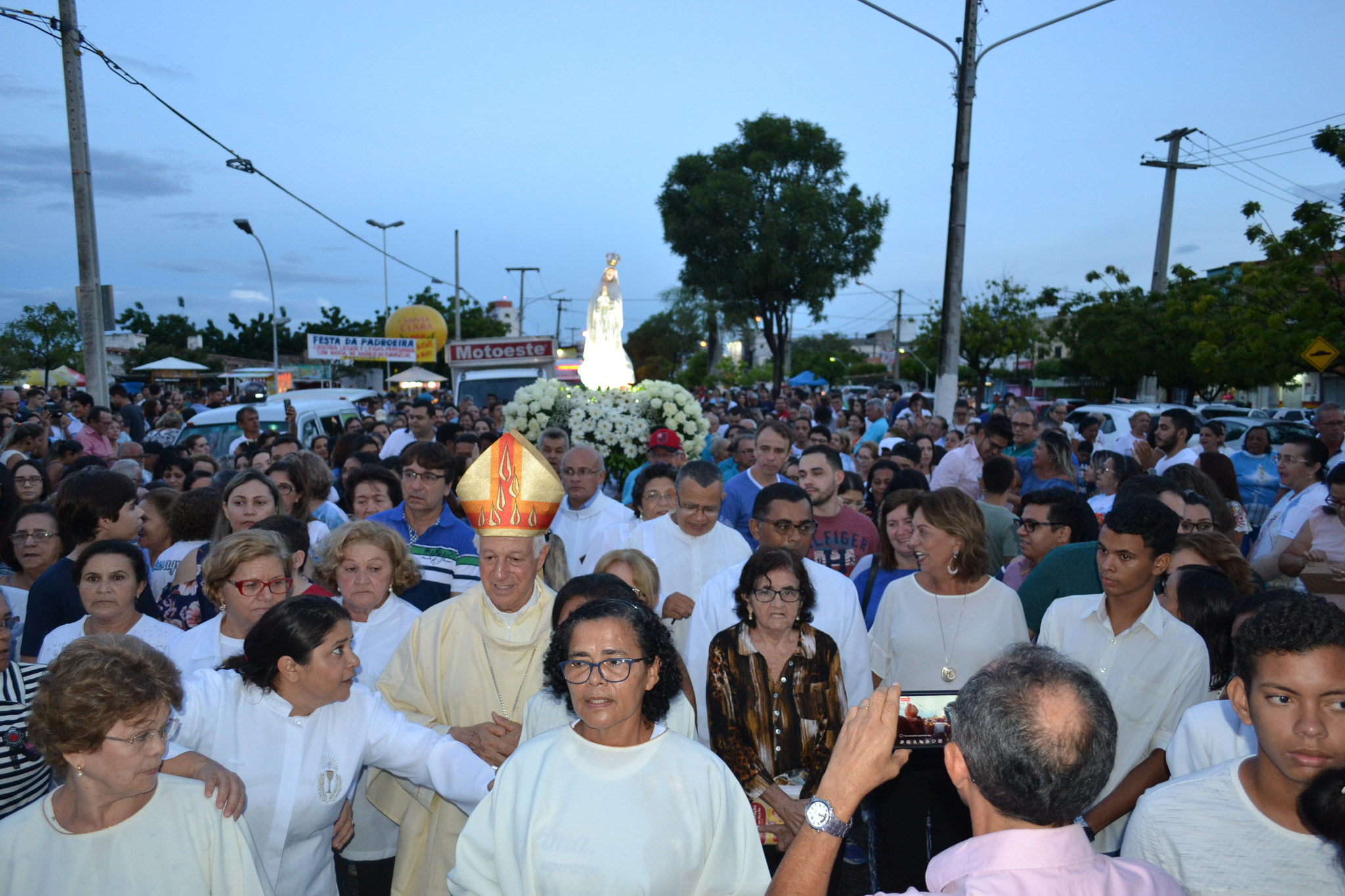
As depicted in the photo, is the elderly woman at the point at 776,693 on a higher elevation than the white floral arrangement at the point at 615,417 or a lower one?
lower

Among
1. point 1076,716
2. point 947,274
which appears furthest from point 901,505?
point 947,274

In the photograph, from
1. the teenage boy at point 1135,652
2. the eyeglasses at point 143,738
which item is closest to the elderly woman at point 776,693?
the teenage boy at point 1135,652

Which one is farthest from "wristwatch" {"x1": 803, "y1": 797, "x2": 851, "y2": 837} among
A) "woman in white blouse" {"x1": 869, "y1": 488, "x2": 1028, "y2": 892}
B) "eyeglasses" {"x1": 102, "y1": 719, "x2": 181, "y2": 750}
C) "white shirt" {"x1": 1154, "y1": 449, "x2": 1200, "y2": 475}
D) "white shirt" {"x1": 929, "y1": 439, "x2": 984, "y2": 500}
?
"white shirt" {"x1": 1154, "y1": 449, "x2": 1200, "y2": 475}

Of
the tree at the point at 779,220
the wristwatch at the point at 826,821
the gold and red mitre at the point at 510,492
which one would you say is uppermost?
the tree at the point at 779,220

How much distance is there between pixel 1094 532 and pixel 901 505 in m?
1.15

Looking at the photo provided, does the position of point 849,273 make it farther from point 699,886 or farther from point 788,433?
point 699,886

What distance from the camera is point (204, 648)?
3.70m

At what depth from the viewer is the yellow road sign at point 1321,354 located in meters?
12.0

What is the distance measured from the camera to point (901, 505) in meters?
5.03

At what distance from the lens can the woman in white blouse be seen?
153 inches

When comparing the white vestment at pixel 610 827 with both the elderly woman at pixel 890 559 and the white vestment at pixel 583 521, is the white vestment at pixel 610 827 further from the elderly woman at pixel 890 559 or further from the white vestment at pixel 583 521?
→ the white vestment at pixel 583 521

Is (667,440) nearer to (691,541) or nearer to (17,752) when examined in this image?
(691,541)

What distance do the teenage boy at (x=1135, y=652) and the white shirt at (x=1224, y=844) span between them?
1008 mm

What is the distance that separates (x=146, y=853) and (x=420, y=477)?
125 inches
